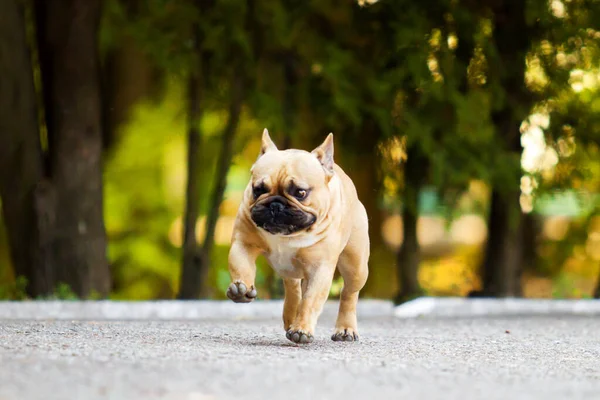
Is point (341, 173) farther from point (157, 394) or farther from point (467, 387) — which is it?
point (157, 394)

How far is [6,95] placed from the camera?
14883 mm

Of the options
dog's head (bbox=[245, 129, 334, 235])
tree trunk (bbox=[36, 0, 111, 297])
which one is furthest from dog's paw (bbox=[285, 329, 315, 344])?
tree trunk (bbox=[36, 0, 111, 297])

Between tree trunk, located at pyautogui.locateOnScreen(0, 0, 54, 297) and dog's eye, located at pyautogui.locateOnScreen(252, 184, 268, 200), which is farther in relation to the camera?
tree trunk, located at pyautogui.locateOnScreen(0, 0, 54, 297)

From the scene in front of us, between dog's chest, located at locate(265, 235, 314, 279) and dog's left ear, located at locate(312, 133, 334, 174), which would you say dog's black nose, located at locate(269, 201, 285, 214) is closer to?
dog's chest, located at locate(265, 235, 314, 279)

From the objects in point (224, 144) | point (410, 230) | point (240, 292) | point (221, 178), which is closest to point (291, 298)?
point (240, 292)

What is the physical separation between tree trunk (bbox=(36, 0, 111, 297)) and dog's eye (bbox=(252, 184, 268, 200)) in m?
7.21

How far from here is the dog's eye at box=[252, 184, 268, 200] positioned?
8.23m

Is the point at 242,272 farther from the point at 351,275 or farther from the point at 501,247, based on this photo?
the point at 501,247

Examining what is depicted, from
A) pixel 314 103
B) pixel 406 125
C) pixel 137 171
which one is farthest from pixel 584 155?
pixel 137 171

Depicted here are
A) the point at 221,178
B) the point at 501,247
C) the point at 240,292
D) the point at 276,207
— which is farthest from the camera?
the point at 501,247

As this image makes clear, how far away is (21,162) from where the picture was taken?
1495 cm

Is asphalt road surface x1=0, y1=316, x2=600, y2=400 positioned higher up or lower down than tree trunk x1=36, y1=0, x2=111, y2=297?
lower down

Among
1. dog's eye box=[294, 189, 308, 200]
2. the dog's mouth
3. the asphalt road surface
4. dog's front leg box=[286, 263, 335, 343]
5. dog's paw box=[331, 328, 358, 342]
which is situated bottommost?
the asphalt road surface

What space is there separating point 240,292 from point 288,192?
2.55 feet
